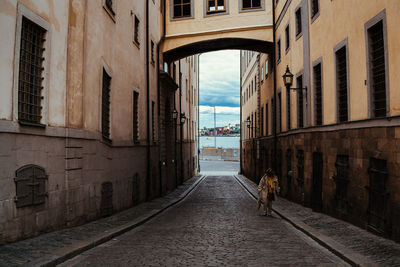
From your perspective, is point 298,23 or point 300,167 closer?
point 300,167

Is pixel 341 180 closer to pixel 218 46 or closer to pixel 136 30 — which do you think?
pixel 136 30

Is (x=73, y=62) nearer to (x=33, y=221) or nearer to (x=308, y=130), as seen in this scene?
(x=33, y=221)

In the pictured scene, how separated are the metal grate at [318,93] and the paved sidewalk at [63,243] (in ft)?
23.5

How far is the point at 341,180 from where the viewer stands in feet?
39.4

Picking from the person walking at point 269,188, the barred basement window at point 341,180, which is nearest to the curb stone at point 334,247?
the barred basement window at point 341,180

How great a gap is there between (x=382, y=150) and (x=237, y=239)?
3874 mm

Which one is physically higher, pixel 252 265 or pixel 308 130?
pixel 308 130

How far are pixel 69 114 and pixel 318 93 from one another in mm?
9199

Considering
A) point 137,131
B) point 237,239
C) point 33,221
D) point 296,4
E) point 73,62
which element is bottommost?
point 237,239

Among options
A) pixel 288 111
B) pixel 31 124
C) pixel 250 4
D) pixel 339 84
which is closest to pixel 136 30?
pixel 288 111

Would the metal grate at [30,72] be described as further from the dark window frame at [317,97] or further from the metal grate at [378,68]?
the dark window frame at [317,97]

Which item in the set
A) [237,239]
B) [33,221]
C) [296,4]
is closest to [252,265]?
[237,239]

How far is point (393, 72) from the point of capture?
8.72 m

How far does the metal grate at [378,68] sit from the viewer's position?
9547mm
